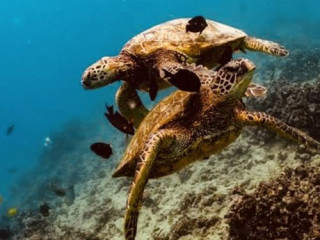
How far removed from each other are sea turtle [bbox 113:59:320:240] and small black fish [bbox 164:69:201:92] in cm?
15

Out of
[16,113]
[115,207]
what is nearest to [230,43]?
[115,207]

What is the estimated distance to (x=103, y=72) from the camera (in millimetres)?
4797

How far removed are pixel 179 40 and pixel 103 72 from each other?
1143mm

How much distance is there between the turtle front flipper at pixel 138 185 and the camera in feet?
11.8

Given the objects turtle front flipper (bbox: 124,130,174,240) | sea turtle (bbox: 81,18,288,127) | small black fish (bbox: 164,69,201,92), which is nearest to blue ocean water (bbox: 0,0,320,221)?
sea turtle (bbox: 81,18,288,127)

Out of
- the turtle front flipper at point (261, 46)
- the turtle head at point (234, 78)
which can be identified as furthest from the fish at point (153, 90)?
the turtle front flipper at point (261, 46)

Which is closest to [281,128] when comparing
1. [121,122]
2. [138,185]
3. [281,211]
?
[281,211]

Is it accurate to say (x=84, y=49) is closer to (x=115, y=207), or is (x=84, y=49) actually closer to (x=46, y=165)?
(x=46, y=165)

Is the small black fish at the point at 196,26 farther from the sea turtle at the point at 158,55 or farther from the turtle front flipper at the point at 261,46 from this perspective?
the turtle front flipper at the point at 261,46

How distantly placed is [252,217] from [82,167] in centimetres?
1319

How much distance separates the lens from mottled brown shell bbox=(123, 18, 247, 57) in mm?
4988

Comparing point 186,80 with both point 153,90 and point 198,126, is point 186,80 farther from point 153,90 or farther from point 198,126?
point 153,90

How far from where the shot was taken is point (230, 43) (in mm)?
5195

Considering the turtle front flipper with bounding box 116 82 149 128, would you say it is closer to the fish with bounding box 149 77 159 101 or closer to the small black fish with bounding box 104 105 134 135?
the small black fish with bounding box 104 105 134 135
